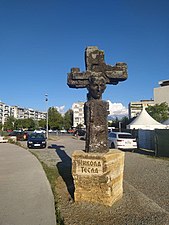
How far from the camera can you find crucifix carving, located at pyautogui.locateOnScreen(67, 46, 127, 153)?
18.6 ft

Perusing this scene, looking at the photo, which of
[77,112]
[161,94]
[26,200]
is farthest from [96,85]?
[77,112]

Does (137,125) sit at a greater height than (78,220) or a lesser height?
greater

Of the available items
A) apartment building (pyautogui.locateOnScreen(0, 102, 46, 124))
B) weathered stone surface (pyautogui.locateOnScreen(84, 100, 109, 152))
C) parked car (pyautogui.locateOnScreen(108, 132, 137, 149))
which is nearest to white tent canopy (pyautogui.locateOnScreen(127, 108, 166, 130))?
parked car (pyautogui.locateOnScreen(108, 132, 137, 149))

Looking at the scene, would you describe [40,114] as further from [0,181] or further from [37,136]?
[0,181]

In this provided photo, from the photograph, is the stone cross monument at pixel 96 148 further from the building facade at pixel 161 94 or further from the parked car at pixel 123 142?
the building facade at pixel 161 94

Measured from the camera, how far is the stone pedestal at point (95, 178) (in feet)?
16.3

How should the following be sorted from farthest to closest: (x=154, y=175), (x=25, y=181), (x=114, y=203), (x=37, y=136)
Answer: (x=37, y=136)
(x=154, y=175)
(x=25, y=181)
(x=114, y=203)

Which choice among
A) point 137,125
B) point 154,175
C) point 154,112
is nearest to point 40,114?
point 154,112

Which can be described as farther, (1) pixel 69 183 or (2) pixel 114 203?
(1) pixel 69 183

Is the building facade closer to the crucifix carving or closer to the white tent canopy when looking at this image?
the white tent canopy

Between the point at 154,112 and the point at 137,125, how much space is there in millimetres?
22253

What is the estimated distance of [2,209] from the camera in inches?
191

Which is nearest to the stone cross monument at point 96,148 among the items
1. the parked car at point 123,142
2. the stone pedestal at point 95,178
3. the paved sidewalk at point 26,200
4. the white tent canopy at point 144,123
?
the stone pedestal at point 95,178

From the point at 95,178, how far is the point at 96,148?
819mm
